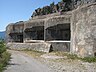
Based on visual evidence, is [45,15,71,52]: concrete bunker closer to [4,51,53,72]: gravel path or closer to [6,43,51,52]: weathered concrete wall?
[6,43,51,52]: weathered concrete wall

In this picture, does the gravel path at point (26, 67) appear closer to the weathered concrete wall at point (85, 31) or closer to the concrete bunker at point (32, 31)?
the weathered concrete wall at point (85, 31)

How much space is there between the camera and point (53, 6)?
142 ft

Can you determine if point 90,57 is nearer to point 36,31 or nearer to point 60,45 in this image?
point 60,45

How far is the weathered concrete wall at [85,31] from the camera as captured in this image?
15.9 metres

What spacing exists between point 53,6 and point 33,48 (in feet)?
56.2

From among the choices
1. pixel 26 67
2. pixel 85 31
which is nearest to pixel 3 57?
pixel 26 67

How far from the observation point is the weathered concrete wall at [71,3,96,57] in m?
15.9

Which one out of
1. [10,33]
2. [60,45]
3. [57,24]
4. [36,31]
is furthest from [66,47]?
[10,33]

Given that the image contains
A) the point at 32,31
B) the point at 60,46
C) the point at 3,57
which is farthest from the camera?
the point at 32,31

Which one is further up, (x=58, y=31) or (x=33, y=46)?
(x=58, y=31)

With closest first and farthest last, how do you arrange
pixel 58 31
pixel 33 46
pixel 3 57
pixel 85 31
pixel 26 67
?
pixel 26 67 → pixel 3 57 → pixel 85 31 → pixel 58 31 → pixel 33 46

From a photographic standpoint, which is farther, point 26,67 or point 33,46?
point 33,46

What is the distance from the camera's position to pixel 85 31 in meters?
16.7

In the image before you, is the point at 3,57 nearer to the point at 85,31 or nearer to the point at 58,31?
the point at 85,31
